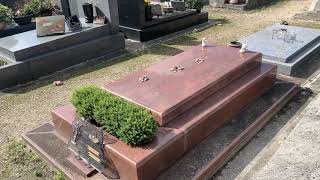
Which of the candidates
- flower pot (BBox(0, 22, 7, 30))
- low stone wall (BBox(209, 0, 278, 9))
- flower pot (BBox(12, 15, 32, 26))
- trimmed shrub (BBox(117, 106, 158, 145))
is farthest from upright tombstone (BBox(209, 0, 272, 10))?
trimmed shrub (BBox(117, 106, 158, 145))

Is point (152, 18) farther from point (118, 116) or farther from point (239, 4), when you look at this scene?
point (118, 116)

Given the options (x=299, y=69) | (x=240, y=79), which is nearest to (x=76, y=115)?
(x=240, y=79)

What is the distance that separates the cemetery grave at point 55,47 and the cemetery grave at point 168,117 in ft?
10.0

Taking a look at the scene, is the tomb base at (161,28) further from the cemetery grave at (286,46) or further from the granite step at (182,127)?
the granite step at (182,127)

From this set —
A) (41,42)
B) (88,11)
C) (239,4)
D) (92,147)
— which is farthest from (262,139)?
(239,4)

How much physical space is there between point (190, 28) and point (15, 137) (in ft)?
28.3

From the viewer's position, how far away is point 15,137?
21.2 feet

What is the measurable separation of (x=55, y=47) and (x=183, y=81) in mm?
5004

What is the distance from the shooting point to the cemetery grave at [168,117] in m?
4.62

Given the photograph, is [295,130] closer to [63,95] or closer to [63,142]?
[63,142]

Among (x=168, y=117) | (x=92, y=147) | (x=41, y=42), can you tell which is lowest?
(x=92, y=147)

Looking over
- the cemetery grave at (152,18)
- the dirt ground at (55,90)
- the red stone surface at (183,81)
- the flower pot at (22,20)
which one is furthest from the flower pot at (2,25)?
the red stone surface at (183,81)

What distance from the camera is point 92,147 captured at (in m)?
4.73

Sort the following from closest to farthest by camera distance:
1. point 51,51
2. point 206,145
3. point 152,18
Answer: point 206,145
point 51,51
point 152,18
